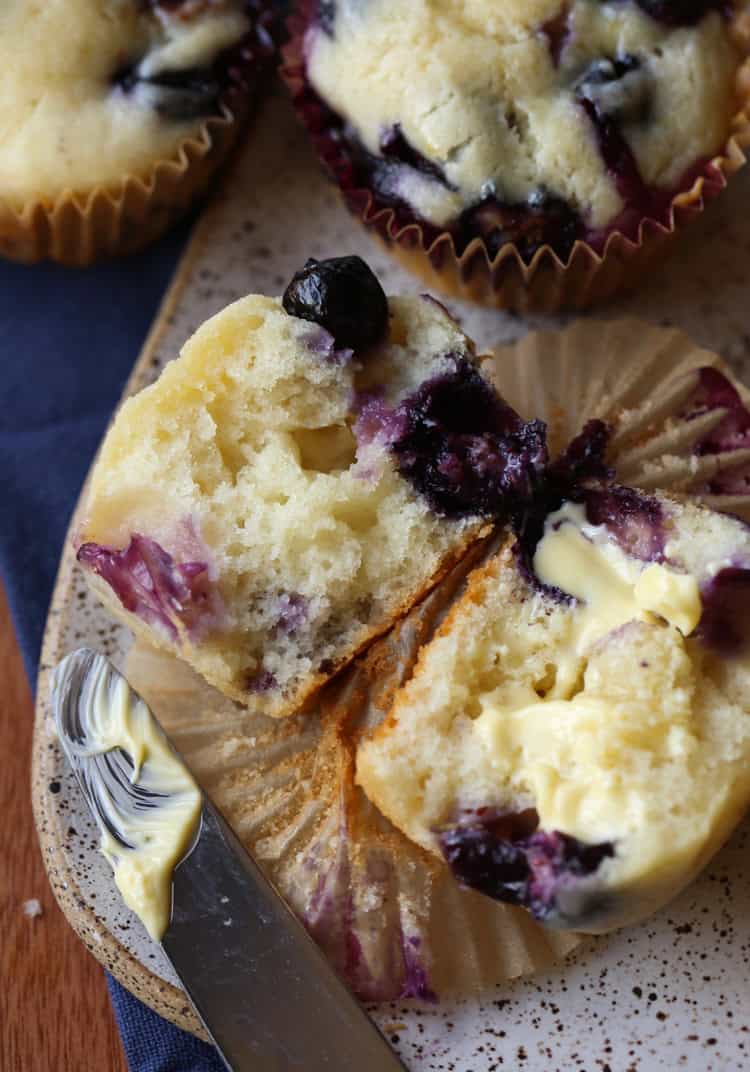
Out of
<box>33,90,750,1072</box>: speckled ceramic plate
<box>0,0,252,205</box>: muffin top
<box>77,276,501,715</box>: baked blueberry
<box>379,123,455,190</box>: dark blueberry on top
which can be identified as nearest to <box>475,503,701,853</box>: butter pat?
<box>77,276,501,715</box>: baked blueberry

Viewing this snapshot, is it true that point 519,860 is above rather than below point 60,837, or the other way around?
above

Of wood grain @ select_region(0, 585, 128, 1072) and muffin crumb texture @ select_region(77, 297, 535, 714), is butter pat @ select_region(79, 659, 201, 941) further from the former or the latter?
wood grain @ select_region(0, 585, 128, 1072)

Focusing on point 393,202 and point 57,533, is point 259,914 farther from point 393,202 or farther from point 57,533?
point 393,202

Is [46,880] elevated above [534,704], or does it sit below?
below

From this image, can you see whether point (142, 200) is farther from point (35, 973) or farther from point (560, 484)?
point (35, 973)

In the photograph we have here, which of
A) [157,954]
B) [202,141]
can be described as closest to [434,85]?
[202,141]

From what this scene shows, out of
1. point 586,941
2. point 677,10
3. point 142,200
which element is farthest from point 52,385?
point 586,941

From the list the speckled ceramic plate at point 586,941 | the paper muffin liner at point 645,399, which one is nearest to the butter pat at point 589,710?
the paper muffin liner at point 645,399
